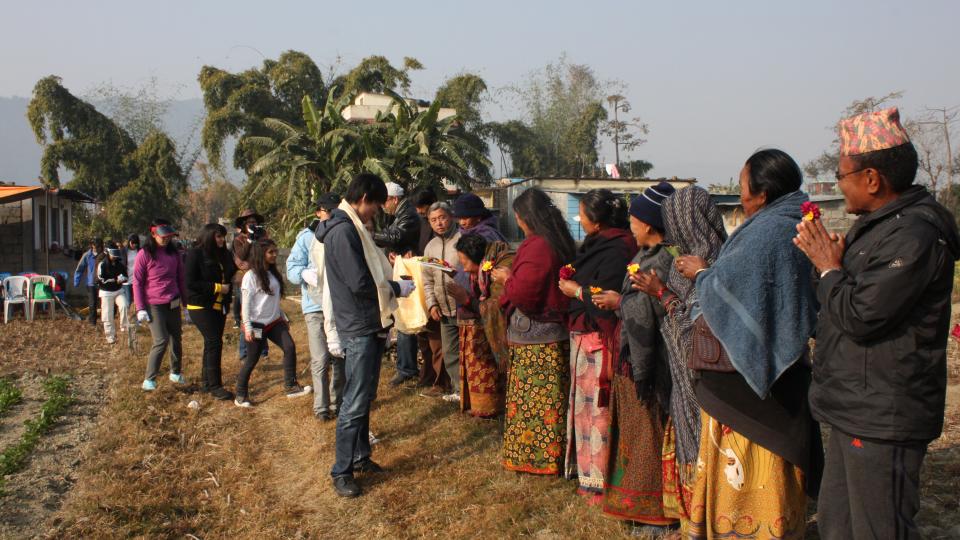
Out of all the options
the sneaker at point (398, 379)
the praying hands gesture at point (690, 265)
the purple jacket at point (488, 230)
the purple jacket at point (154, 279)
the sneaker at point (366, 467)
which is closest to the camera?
the praying hands gesture at point (690, 265)

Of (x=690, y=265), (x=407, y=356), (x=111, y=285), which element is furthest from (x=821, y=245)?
(x=111, y=285)

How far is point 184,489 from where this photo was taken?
5.37m

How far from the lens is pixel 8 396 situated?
809cm

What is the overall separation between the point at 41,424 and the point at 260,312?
215 centimetres

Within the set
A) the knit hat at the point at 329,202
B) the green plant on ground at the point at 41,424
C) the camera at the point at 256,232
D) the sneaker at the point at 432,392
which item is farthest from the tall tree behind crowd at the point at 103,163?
the knit hat at the point at 329,202

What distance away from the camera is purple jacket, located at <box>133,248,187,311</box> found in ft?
26.4

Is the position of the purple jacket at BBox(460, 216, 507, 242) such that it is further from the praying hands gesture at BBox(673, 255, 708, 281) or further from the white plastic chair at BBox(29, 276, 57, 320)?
the white plastic chair at BBox(29, 276, 57, 320)

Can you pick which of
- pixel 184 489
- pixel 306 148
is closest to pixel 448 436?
pixel 184 489

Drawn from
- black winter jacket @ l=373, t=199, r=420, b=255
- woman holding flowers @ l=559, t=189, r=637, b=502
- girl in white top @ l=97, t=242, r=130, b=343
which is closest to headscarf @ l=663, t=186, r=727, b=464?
woman holding flowers @ l=559, t=189, r=637, b=502

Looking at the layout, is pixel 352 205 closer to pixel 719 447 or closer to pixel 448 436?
pixel 448 436

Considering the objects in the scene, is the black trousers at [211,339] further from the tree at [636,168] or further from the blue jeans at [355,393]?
the tree at [636,168]

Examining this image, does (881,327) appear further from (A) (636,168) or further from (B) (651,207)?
(A) (636,168)

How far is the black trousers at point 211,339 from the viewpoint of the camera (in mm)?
7738

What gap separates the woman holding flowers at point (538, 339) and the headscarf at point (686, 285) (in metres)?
1.18
